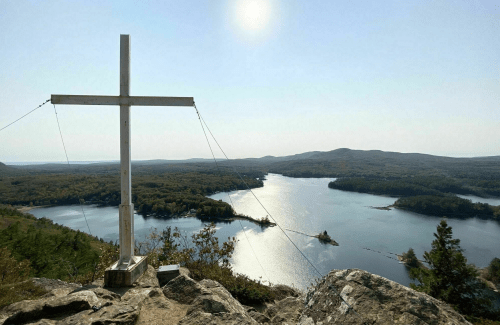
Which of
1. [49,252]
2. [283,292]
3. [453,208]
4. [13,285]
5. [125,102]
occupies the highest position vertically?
[125,102]

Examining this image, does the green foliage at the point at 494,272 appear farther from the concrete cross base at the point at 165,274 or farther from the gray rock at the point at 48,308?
the gray rock at the point at 48,308

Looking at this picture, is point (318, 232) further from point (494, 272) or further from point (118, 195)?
point (118, 195)

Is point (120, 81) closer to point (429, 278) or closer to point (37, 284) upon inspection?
point (37, 284)

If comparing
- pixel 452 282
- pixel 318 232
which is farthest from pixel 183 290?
pixel 318 232

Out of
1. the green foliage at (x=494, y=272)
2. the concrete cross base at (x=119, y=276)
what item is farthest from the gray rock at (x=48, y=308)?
the green foliage at (x=494, y=272)

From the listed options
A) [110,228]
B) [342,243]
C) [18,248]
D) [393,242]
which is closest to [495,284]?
[393,242]

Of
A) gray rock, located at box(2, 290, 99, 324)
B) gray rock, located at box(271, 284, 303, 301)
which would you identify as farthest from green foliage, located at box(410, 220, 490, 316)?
gray rock, located at box(2, 290, 99, 324)

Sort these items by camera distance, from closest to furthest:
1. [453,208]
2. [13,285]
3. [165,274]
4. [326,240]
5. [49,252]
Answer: [13,285], [165,274], [49,252], [326,240], [453,208]
